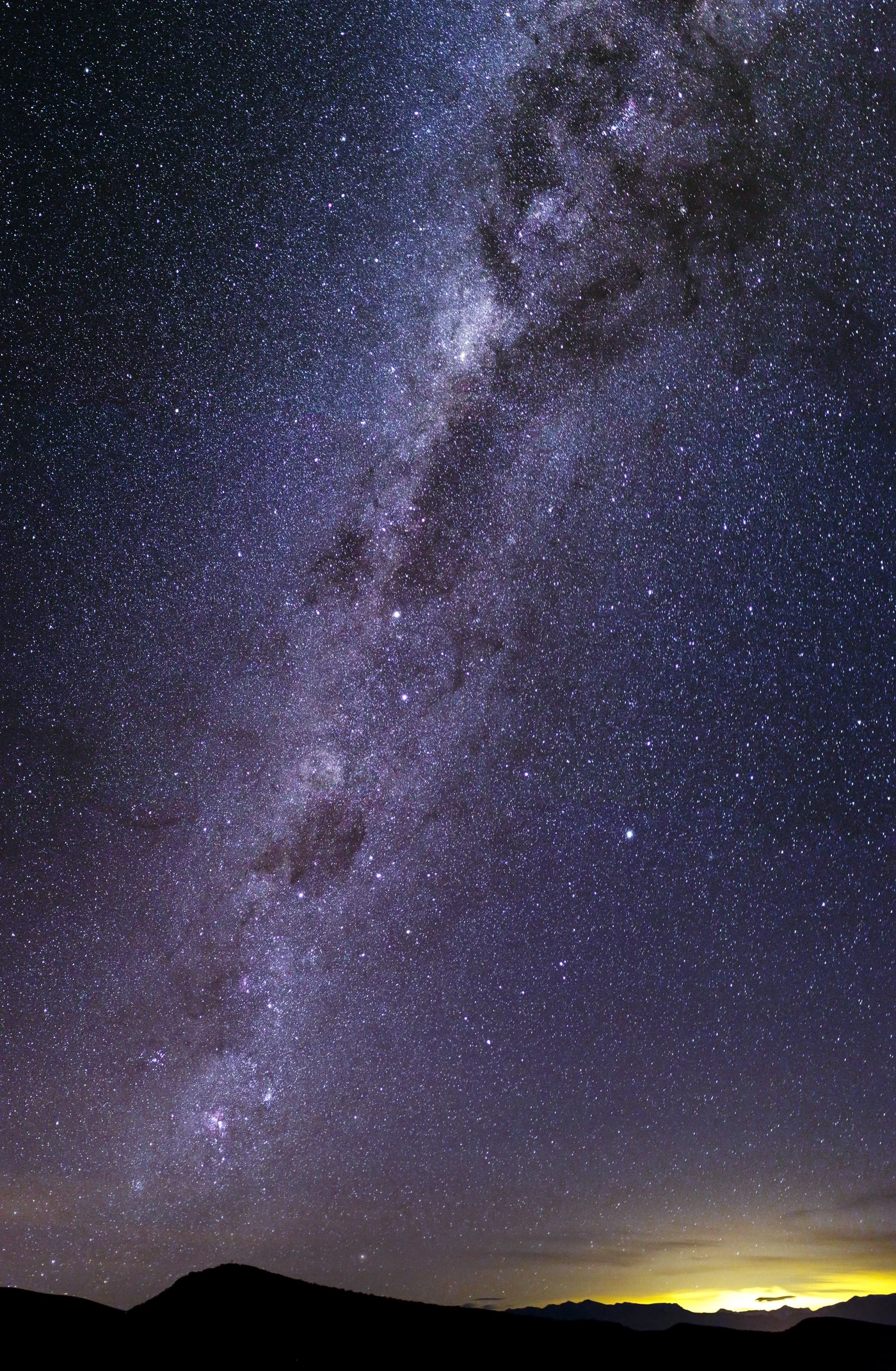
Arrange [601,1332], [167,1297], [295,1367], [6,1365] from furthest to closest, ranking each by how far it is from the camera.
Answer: [601,1332] → [167,1297] → [295,1367] → [6,1365]

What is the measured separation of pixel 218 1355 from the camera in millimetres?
23547

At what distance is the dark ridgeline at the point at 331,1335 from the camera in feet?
76.8

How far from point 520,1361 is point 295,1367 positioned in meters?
6.70

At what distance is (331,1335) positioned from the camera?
26.0 metres

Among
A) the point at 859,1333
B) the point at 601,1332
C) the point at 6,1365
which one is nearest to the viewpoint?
the point at 6,1365

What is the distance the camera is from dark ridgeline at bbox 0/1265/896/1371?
2342 centimetres

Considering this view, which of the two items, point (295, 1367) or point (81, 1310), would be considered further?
point (81, 1310)

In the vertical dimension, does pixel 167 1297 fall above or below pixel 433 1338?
above

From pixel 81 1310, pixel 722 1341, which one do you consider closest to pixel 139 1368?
pixel 81 1310

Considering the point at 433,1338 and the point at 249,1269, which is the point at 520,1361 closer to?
the point at 433,1338

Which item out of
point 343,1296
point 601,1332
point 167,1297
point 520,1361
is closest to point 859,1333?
point 601,1332

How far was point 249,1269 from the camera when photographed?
31953mm

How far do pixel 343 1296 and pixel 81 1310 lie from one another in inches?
309

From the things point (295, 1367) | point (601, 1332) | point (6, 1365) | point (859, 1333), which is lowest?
point (859, 1333)
